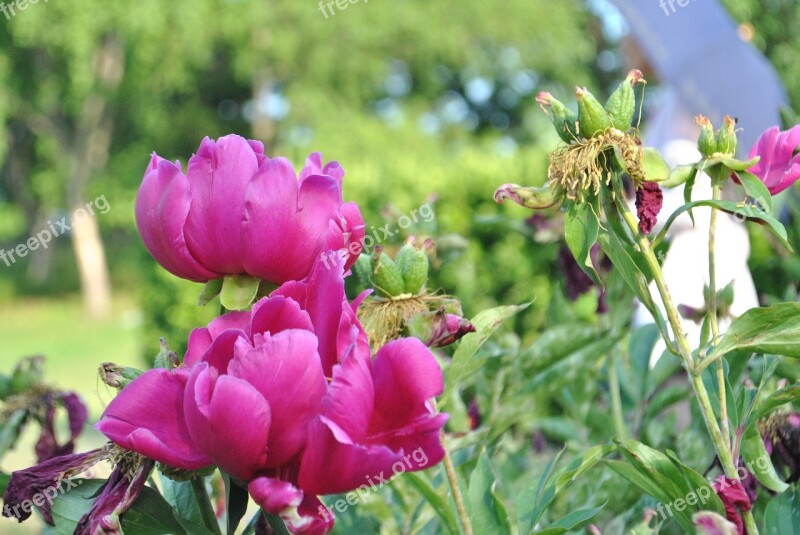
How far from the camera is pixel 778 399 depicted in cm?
69

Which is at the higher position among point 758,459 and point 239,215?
point 239,215

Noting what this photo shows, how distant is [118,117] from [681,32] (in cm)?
1733

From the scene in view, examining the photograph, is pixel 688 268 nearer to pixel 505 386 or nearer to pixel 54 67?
pixel 505 386

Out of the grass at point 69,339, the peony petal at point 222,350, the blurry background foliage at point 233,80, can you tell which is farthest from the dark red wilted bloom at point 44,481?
the blurry background foliage at point 233,80

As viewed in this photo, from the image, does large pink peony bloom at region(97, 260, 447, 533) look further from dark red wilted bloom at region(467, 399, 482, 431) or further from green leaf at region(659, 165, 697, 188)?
dark red wilted bloom at region(467, 399, 482, 431)

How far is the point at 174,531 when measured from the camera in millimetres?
650

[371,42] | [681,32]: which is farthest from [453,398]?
[371,42]

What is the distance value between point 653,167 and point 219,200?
1.06ft

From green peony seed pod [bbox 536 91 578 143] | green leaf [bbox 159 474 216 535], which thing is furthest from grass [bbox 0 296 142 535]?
green peony seed pod [bbox 536 91 578 143]

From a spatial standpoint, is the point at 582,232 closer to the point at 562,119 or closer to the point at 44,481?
the point at 562,119

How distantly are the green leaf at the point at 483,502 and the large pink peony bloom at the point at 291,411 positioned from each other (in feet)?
0.85

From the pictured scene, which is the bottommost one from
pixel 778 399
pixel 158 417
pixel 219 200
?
pixel 778 399

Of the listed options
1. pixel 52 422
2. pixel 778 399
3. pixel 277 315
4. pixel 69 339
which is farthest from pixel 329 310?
pixel 69 339

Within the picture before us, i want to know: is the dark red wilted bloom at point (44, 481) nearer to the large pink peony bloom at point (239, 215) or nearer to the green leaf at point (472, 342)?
the large pink peony bloom at point (239, 215)
